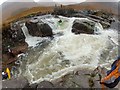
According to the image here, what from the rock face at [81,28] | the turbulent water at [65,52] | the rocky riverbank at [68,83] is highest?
the rock face at [81,28]

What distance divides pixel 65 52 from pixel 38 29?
43.7 inches

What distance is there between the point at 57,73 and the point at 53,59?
25.4 inches

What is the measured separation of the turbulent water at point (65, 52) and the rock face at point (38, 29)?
0.13 m

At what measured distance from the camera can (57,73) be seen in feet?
16.3

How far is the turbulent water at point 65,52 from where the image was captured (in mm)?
5152

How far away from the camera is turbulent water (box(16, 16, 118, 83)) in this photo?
5152 mm

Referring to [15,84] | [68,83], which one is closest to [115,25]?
[68,83]

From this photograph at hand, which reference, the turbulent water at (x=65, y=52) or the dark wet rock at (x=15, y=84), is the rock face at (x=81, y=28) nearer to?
the turbulent water at (x=65, y=52)

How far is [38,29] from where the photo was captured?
6559 mm

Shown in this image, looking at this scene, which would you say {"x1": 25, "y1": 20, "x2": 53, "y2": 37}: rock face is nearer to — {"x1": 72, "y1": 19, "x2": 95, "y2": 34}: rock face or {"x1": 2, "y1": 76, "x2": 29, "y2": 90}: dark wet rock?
{"x1": 72, "y1": 19, "x2": 95, "y2": 34}: rock face

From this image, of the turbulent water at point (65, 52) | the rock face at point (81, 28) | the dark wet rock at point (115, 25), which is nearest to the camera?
the turbulent water at point (65, 52)

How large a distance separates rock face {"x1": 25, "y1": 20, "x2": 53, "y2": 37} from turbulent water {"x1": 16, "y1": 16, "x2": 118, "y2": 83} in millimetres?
126

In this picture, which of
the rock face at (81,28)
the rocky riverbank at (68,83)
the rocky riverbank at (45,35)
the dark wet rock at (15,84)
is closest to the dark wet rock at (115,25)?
the rocky riverbank at (45,35)

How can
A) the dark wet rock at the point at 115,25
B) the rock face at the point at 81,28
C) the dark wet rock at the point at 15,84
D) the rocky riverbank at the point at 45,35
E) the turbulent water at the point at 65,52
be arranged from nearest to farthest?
the dark wet rock at the point at 15,84, the rocky riverbank at the point at 45,35, the turbulent water at the point at 65,52, the rock face at the point at 81,28, the dark wet rock at the point at 115,25
